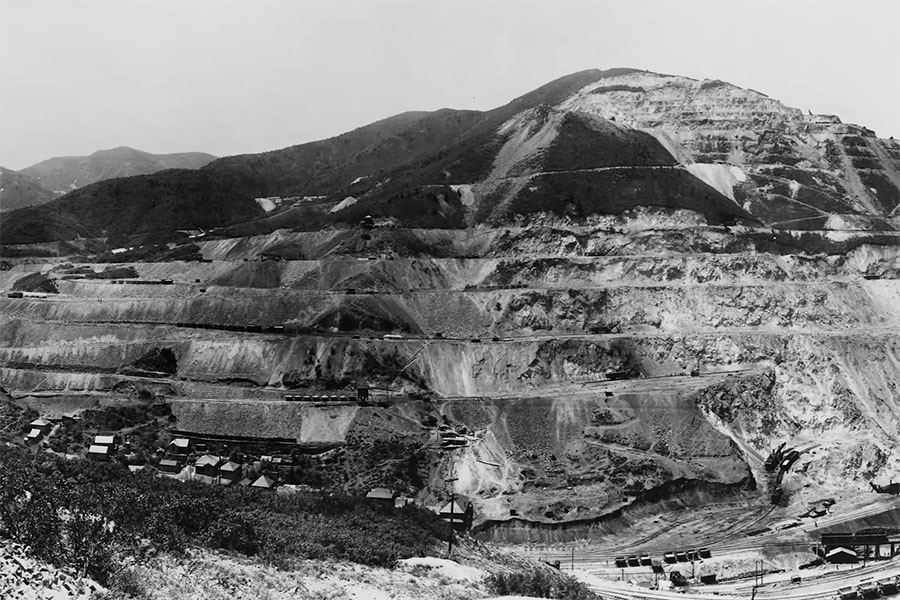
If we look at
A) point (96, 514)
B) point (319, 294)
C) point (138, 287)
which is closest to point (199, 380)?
point (319, 294)

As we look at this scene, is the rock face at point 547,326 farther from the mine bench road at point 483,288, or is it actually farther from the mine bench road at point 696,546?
the mine bench road at point 696,546

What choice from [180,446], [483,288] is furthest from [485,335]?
[180,446]

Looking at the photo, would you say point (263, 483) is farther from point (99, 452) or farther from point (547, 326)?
point (547, 326)

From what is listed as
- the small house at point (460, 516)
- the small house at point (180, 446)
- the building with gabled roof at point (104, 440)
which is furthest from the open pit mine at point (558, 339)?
the small house at point (460, 516)

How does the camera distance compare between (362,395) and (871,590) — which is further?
(362,395)

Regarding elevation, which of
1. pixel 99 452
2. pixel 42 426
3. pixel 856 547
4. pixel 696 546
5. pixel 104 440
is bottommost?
pixel 856 547

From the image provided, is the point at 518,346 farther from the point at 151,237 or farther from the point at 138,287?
the point at 151,237
